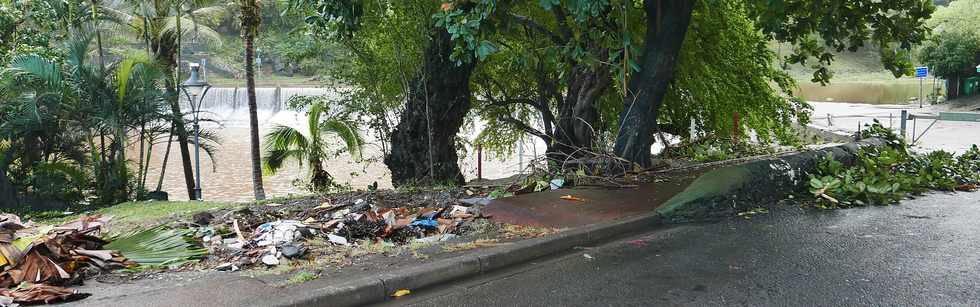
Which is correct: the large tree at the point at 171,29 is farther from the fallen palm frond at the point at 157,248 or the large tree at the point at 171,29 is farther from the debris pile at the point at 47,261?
the debris pile at the point at 47,261

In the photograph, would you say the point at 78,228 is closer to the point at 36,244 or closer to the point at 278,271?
the point at 36,244

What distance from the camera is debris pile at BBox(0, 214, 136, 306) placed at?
4801 mm

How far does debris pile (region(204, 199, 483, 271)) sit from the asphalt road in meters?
1.27

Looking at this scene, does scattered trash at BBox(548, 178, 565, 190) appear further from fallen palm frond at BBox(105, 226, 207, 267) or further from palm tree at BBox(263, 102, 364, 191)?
palm tree at BBox(263, 102, 364, 191)

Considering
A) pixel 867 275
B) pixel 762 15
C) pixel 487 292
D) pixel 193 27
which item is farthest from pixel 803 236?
pixel 193 27

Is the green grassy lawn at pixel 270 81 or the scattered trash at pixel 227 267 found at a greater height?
the green grassy lawn at pixel 270 81

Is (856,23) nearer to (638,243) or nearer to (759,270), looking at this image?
(638,243)

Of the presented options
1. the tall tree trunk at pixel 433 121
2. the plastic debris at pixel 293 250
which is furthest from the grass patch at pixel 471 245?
the tall tree trunk at pixel 433 121

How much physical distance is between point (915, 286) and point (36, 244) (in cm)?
642

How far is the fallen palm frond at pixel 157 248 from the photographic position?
231 inches

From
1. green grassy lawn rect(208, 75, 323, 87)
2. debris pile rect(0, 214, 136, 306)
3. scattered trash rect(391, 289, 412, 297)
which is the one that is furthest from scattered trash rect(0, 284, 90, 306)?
green grassy lawn rect(208, 75, 323, 87)

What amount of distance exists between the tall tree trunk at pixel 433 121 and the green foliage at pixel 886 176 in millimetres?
5969

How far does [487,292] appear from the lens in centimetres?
559

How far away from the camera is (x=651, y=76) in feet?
34.4
